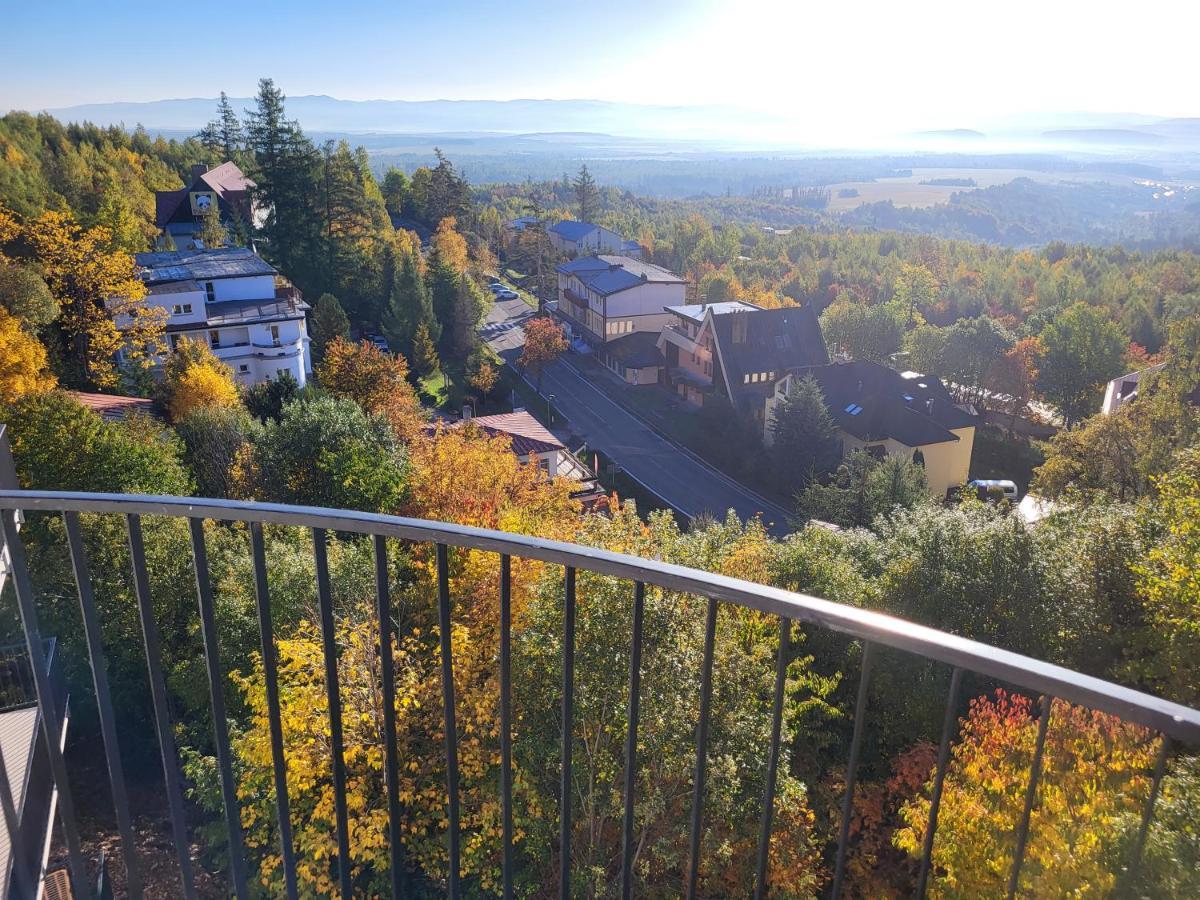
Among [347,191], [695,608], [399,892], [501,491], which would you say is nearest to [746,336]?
[347,191]

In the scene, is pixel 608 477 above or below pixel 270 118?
below

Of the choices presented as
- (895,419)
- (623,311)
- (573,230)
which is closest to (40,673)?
(895,419)

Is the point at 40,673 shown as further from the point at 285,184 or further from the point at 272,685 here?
the point at 285,184

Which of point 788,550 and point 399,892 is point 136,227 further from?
point 399,892

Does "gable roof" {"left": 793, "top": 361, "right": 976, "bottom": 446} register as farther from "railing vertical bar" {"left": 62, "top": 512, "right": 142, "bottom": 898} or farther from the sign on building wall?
the sign on building wall

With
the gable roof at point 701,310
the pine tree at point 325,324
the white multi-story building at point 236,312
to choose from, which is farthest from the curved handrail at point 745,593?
the gable roof at point 701,310

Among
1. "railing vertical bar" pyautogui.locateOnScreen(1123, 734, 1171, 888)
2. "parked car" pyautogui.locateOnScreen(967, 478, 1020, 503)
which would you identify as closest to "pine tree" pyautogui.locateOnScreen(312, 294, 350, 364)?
"parked car" pyautogui.locateOnScreen(967, 478, 1020, 503)

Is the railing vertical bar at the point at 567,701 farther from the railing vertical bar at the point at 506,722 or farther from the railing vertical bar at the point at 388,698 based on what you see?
the railing vertical bar at the point at 388,698

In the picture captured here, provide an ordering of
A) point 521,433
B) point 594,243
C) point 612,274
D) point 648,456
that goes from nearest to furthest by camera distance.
Result: point 521,433 → point 648,456 → point 612,274 → point 594,243
